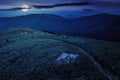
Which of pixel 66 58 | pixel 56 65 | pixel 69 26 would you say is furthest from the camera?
Answer: pixel 69 26

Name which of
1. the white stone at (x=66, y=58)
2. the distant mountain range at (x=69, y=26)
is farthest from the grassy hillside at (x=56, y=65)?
the distant mountain range at (x=69, y=26)

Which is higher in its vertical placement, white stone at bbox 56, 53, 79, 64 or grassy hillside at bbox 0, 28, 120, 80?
white stone at bbox 56, 53, 79, 64

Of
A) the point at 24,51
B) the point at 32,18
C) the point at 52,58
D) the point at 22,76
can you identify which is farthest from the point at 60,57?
the point at 32,18

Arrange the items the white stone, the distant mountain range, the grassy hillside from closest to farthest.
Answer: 1. the grassy hillside
2. the white stone
3. the distant mountain range

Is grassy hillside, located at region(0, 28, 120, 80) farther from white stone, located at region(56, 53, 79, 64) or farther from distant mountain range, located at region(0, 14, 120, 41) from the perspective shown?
distant mountain range, located at region(0, 14, 120, 41)

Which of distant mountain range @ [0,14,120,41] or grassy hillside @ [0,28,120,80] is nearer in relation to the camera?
grassy hillside @ [0,28,120,80]

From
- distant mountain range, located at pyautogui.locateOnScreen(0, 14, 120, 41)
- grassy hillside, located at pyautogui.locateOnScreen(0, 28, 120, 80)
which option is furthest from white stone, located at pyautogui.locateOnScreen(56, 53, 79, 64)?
distant mountain range, located at pyautogui.locateOnScreen(0, 14, 120, 41)

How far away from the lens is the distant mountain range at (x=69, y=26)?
4097 centimetres

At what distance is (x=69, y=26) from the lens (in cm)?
4728

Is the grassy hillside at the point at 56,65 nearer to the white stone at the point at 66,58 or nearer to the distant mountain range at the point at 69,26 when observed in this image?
the white stone at the point at 66,58

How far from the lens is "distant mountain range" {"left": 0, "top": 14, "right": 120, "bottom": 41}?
40969mm

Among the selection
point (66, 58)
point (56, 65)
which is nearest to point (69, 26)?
point (66, 58)

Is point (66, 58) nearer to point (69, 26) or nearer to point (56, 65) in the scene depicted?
point (56, 65)

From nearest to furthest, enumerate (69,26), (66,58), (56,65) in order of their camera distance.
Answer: (56,65)
(66,58)
(69,26)
